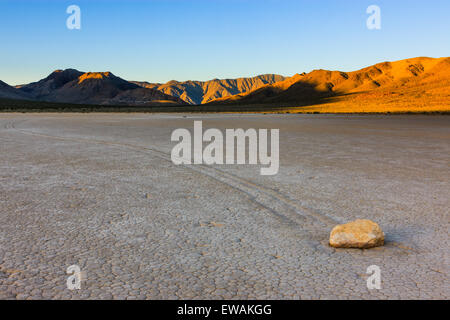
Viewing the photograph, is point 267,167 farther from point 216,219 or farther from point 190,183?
point 216,219

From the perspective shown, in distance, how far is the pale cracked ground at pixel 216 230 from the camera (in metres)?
3.29

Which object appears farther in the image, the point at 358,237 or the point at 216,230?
the point at 216,230

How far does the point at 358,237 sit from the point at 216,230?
1466 millimetres

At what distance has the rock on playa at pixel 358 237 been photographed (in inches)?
162

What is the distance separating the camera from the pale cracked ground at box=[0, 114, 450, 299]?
3295 millimetres

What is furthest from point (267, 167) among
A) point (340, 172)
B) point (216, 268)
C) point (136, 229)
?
point (216, 268)

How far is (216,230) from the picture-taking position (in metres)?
4.69

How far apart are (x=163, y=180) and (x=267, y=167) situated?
8.24 feet

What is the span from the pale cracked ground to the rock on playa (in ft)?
0.26

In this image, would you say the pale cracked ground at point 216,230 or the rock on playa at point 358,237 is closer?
the pale cracked ground at point 216,230

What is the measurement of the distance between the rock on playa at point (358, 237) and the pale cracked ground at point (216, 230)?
0.08m

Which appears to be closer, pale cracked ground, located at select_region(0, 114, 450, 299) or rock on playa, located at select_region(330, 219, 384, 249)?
pale cracked ground, located at select_region(0, 114, 450, 299)

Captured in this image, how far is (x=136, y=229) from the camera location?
15.4ft
